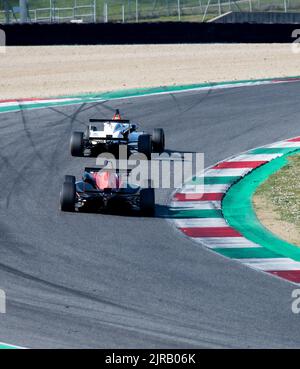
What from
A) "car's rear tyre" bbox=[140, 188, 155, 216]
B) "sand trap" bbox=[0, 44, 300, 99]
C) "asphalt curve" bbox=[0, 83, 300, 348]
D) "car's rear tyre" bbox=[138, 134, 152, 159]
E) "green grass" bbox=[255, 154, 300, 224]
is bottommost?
"asphalt curve" bbox=[0, 83, 300, 348]

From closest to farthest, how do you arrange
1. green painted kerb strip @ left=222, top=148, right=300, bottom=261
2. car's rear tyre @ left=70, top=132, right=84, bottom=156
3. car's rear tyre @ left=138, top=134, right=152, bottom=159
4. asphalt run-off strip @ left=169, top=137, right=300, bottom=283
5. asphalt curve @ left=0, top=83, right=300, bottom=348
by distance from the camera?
asphalt curve @ left=0, top=83, right=300, bottom=348
asphalt run-off strip @ left=169, top=137, right=300, bottom=283
green painted kerb strip @ left=222, top=148, right=300, bottom=261
car's rear tyre @ left=138, top=134, right=152, bottom=159
car's rear tyre @ left=70, top=132, right=84, bottom=156

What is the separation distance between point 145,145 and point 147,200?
4.10 m

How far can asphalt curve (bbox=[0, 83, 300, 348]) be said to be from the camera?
10023mm

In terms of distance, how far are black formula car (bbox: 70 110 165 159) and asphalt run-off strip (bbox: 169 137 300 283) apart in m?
1.31

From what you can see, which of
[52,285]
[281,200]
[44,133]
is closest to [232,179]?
[281,200]

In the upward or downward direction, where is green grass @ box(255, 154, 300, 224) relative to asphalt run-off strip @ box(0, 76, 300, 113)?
downward

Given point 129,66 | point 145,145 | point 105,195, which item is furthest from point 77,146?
point 129,66

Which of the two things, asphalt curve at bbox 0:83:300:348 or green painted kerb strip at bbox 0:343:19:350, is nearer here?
green painted kerb strip at bbox 0:343:19:350

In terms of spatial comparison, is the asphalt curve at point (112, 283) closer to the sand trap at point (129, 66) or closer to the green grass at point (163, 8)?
the sand trap at point (129, 66)

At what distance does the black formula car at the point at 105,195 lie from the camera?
48.1 ft

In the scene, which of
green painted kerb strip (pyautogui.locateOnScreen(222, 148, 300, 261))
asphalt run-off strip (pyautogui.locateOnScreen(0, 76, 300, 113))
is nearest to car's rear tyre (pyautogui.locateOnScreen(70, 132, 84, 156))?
green painted kerb strip (pyautogui.locateOnScreen(222, 148, 300, 261))

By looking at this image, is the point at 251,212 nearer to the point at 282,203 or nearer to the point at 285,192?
the point at 282,203

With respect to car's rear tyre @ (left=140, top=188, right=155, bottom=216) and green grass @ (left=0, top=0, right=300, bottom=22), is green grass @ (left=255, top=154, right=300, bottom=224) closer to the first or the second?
car's rear tyre @ (left=140, top=188, right=155, bottom=216)

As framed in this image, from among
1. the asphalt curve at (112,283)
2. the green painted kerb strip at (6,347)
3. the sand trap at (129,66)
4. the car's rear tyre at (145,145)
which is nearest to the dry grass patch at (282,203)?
the asphalt curve at (112,283)
